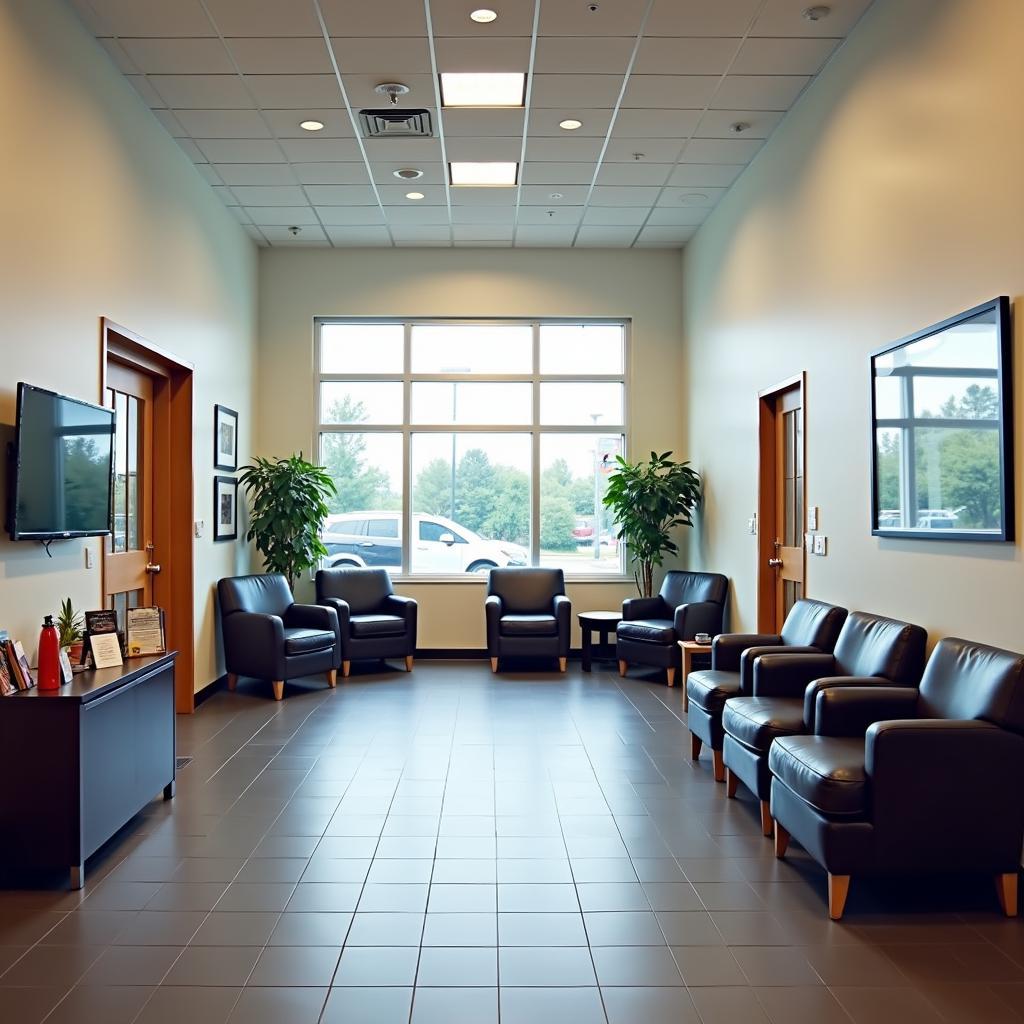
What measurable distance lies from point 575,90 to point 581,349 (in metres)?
3.87

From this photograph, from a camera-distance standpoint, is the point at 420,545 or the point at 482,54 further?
the point at 420,545

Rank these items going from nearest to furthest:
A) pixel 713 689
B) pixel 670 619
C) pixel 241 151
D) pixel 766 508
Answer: pixel 713 689, pixel 241 151, pixel 766 508, pixel 670 619

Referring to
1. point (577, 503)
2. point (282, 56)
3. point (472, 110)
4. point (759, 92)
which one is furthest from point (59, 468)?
point (577, 503)

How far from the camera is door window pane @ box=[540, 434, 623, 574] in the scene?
9492mm

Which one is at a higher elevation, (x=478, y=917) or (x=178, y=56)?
(x=178, y=56)

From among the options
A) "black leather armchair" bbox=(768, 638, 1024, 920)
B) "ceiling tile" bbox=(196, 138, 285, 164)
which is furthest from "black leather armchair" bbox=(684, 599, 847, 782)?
"ceiling tile" bbox=(196, 138, 285, 164)

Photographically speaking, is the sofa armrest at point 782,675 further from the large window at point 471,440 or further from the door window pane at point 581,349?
the door window pane at point 581,349

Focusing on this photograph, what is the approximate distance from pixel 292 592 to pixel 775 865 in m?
6.01

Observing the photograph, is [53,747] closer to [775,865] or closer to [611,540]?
[775,865]

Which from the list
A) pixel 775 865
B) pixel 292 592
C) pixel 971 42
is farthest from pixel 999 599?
pixel 292 592

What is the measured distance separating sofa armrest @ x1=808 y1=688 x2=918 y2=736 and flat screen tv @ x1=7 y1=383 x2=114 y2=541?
3.44 metres

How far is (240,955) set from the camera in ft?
9.75

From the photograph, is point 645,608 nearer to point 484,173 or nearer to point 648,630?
point 648,630

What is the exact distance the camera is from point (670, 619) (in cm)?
848
